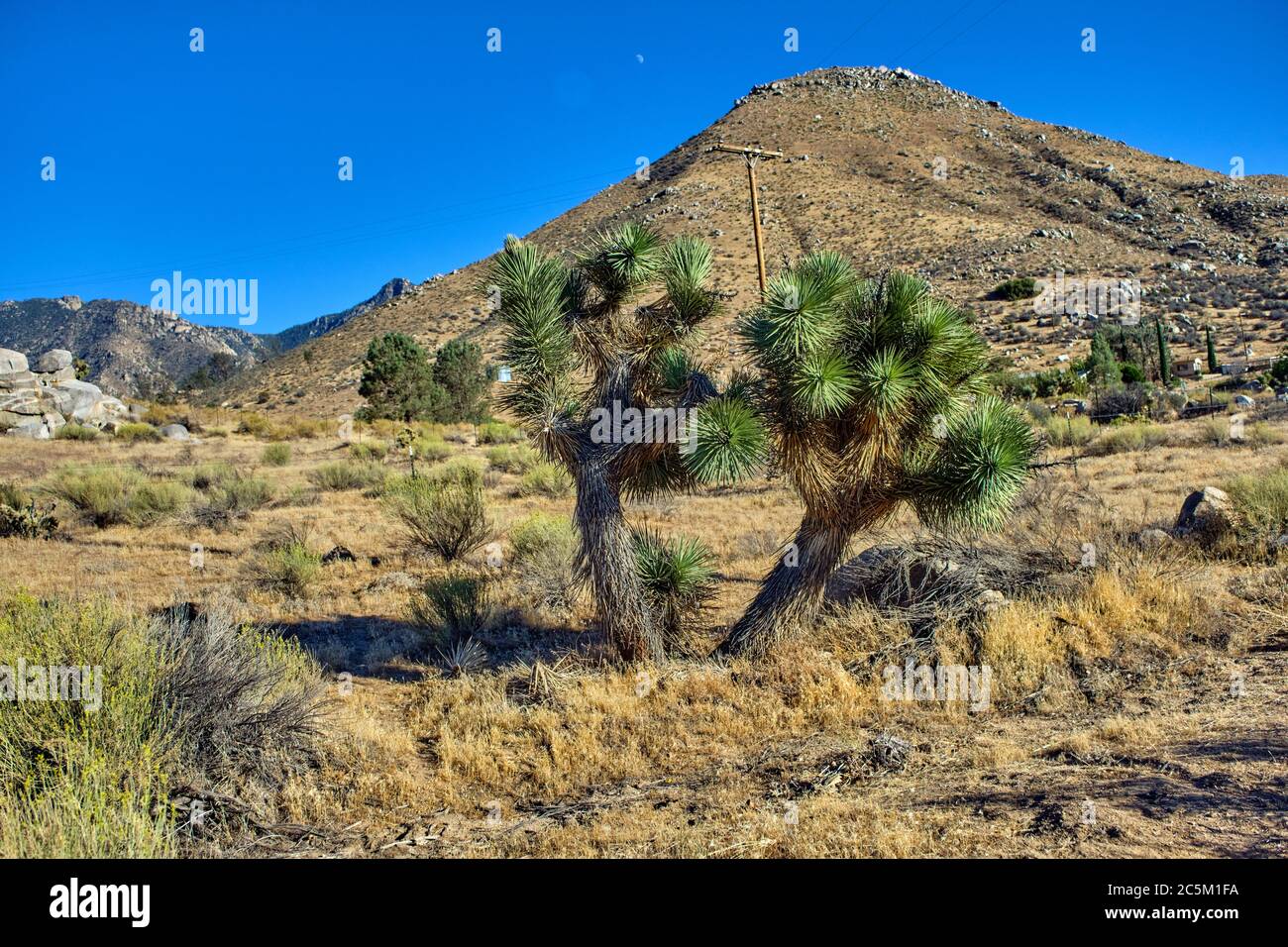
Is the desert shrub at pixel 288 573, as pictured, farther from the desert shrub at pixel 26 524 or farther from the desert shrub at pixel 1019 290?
the desert shrub at pixel 1019 290

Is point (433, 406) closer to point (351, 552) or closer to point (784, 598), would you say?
point (351, 552)

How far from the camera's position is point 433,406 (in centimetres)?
3878

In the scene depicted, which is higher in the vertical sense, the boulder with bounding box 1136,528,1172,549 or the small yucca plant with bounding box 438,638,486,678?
the boulder with bounding box 1136,528,1172,549

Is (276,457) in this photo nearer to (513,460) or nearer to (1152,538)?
(513,460)

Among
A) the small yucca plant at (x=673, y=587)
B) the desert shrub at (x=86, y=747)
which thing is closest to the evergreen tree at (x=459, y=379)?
the small yucca plant at (x=673, y=587)

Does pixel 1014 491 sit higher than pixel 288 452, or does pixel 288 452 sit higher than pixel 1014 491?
pixel 288 452

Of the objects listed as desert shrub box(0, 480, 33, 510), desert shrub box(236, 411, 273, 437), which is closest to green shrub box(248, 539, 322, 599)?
desert shrub box(0, 480, 33, 510)

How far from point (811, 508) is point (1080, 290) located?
44.6 m

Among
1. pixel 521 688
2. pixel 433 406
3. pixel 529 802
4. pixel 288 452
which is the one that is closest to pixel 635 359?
pixel 521 688

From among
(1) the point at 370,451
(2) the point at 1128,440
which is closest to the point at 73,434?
(1) the point at 370,451

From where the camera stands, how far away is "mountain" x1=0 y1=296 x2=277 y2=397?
294 ft

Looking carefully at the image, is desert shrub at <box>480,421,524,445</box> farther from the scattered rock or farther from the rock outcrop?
the scattered rock

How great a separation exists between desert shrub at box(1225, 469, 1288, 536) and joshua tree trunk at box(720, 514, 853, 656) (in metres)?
5.30

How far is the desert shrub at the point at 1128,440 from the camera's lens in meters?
18.2
